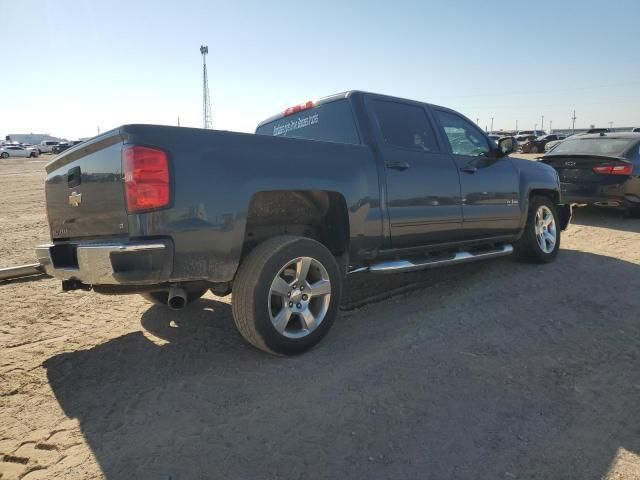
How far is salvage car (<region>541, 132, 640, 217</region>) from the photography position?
8195 millimetres

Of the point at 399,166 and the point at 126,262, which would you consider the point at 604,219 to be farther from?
the point at 126,262

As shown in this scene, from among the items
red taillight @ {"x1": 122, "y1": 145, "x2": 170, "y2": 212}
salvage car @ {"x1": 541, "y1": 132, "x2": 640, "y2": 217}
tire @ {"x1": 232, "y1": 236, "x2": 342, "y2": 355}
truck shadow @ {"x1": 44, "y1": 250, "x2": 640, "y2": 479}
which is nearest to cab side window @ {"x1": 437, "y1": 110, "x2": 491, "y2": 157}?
truck shadow @ {"x1": 44, "y1": 250, "x2": 640, "y2": 479}

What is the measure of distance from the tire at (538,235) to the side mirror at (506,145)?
0.98 meters

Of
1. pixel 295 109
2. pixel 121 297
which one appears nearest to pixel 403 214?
pixel 295 109

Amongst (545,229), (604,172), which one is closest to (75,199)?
(545,229)

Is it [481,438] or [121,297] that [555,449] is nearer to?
[481,438]

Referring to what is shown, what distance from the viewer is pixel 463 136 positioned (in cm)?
495

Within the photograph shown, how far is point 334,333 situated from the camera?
12.0ft

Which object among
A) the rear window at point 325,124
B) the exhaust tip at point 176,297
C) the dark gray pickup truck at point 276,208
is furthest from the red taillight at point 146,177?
the rear window at point 325,124

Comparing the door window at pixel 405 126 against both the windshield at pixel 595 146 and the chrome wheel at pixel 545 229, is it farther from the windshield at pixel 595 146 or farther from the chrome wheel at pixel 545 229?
the windshield at pixel 595 146

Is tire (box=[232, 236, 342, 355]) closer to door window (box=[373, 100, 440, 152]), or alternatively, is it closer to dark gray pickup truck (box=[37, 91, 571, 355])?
dark gray pickup truck (box=[37, 91, 571, 355])

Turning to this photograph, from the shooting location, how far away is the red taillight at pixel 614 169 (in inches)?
321

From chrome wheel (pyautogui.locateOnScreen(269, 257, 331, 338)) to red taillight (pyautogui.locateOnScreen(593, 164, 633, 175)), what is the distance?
7215mm

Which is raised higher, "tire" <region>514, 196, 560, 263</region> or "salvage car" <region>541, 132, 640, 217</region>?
"salvage car" <region>541, 132, 640, 217</region>
